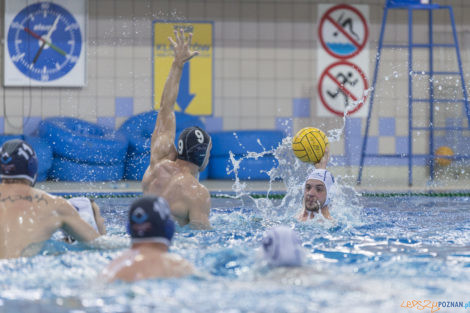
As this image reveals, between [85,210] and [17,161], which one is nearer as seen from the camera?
[17,161]

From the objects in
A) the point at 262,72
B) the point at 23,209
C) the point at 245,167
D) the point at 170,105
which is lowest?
the point at 245,167

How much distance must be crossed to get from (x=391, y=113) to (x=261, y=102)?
192 centimetres

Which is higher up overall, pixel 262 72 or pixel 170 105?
pixel 262 72

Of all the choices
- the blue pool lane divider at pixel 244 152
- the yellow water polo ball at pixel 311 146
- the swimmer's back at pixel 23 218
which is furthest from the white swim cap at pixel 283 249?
the blue pool lane divider at pixel 244 152

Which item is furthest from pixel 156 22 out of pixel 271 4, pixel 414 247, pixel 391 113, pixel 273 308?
pixel 273 308

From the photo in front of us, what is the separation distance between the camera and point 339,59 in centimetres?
990

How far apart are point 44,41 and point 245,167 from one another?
3.26 m

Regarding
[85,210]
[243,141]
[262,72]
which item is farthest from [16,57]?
[85,210]

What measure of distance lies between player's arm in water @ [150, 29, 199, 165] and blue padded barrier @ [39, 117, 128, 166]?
442 centimetres

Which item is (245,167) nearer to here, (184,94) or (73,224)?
(184,94)

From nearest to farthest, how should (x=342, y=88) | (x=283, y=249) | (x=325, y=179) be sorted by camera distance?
(x=283, y=249), (x=325, y=179), (x=342, y=88)

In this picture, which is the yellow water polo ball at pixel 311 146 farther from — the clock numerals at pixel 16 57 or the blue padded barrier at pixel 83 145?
the clock numerals at pixel 16 57

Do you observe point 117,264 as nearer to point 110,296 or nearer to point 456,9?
point 110,296

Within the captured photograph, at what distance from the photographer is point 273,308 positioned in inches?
100
